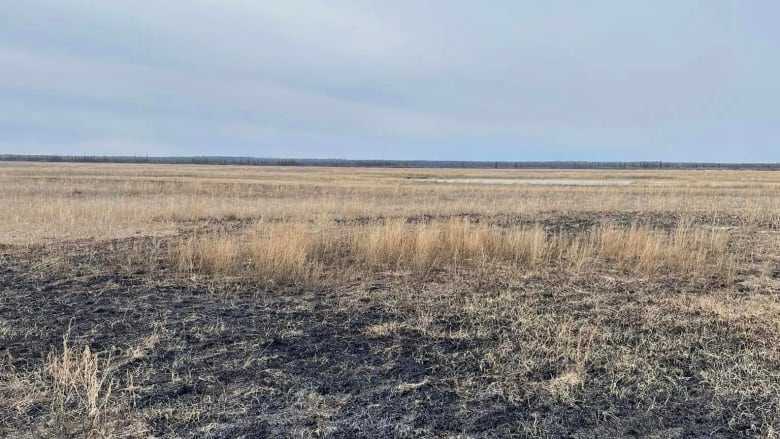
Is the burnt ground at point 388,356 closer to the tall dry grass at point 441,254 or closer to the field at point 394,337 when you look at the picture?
the field at point 394,337

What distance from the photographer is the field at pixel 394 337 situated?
143 inches

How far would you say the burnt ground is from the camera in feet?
11.8

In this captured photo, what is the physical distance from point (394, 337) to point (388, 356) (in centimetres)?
50

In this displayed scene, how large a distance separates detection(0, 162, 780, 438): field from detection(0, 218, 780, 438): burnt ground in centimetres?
2

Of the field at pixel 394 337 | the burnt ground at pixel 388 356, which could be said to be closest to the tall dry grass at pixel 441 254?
the field at pixel 394 337

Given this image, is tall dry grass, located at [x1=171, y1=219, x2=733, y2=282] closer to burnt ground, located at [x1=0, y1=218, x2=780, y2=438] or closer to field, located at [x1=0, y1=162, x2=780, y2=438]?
field, located at [x1=0, y1=162, x2=780, y2=438]

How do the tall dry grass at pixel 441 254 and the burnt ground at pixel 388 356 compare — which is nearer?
the burnt ground at pixel 388 356

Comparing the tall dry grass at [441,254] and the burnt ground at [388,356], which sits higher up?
the tall dry grass at [441,254]

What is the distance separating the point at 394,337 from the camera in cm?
524

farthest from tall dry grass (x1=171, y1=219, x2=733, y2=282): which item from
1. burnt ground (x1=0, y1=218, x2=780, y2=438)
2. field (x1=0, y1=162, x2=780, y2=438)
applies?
burnt ground (x1=0, y1=218, x2=780, y2=438)

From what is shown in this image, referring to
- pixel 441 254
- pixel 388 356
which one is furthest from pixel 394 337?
pixel 441 254

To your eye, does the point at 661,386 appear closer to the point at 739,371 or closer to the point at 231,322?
the point at 739,371

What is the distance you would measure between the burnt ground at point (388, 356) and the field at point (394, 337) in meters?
0.02

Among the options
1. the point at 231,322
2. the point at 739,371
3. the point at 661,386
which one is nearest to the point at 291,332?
the point at 231,322
